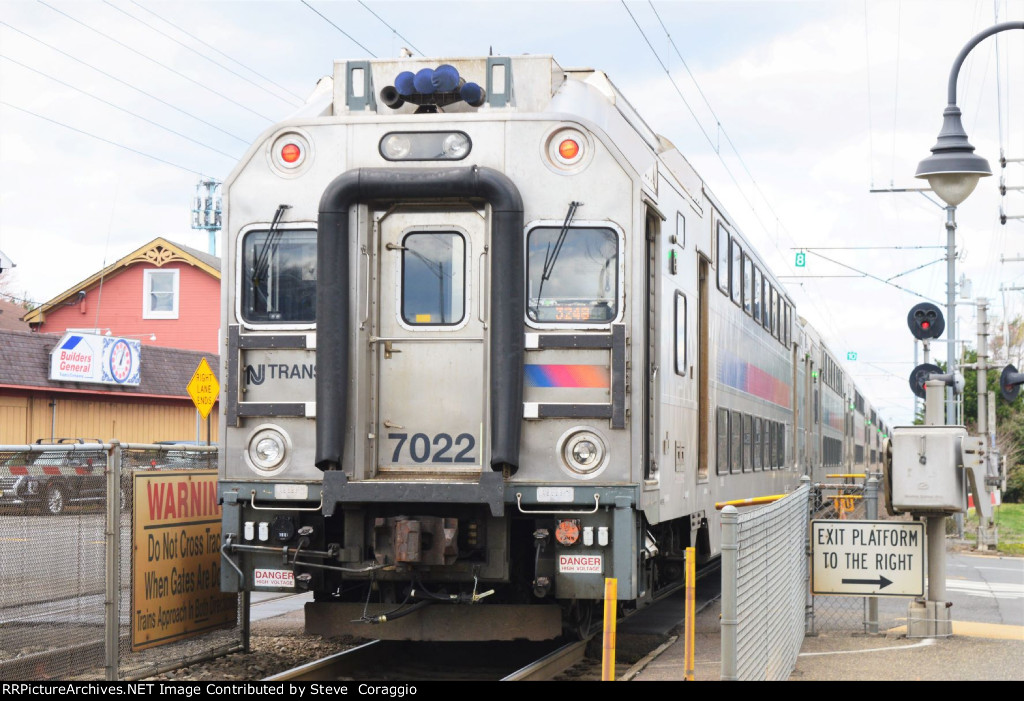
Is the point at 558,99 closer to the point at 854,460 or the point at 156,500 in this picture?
the point at 156,500

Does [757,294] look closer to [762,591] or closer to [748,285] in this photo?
[748,285]

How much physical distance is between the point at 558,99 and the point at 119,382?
75.3ft

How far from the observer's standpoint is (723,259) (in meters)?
13.7

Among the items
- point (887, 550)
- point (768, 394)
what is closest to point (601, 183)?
point (887, 550)

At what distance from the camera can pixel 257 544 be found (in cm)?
880

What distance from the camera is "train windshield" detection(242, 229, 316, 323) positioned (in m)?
8.88

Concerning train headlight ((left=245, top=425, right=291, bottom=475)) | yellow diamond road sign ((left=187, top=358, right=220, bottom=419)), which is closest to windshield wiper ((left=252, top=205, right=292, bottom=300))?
train headlight ((left=245, top=425, right=291, bottom=475))

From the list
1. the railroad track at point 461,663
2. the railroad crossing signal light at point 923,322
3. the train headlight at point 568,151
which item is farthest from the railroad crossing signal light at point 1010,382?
the train headlight at point 568,151

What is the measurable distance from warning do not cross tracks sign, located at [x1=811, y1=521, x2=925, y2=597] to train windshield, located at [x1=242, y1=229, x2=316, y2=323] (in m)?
4.95

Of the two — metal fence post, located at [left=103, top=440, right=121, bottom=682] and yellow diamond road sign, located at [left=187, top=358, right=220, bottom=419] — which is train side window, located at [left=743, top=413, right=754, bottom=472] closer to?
yellow diamond road sign, located at [left=187, top=358, right=220, bottom=419]

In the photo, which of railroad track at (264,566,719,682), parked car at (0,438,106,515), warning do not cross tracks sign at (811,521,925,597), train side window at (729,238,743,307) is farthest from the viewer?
train side window at (729,238,743,307)

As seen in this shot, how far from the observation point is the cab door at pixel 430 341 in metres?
8.76

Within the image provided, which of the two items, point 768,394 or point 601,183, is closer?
point 601,183

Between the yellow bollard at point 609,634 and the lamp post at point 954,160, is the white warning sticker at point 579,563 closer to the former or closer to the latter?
the yellow bollard at point 609,634
